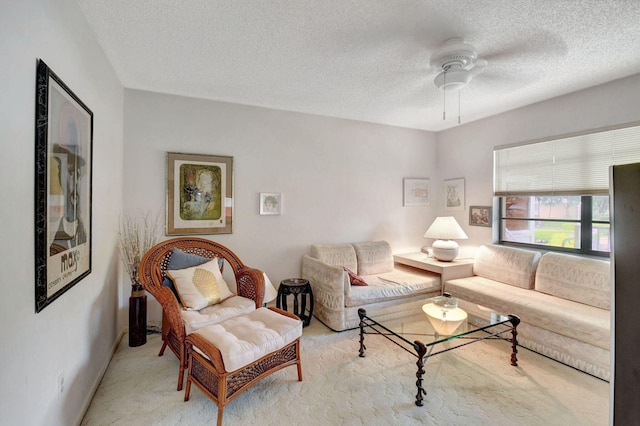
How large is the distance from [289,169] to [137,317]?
7.40ft

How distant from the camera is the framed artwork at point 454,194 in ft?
14.8

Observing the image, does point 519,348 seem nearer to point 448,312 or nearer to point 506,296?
point 506,296

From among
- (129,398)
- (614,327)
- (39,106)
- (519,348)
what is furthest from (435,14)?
(129,398)

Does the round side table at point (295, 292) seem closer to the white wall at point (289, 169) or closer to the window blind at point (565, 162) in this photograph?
the white wall at point (289, 169)

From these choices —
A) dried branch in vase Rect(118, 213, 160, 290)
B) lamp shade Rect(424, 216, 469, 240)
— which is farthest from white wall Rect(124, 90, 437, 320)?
lamp shade Rect(424, 216, 469, 240)

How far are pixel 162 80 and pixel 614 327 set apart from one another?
3.51 meters

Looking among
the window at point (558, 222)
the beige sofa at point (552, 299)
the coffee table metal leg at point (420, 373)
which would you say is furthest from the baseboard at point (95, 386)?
the window at point (558, 222)

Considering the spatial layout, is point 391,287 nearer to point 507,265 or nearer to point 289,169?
point 507,265

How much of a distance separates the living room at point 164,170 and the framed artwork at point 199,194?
0.35 feet

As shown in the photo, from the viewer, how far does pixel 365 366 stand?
2547 mm

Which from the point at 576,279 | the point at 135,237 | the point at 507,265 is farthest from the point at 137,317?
the point at 576,279

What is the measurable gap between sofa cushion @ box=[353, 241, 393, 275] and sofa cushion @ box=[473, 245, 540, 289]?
43.3 inches

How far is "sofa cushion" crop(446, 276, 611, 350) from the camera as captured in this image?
2407mm

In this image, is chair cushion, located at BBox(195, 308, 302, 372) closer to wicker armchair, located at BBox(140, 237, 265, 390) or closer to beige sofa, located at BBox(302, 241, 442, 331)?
wicker armchair, located at BBox(140, 237, 265, 390)
